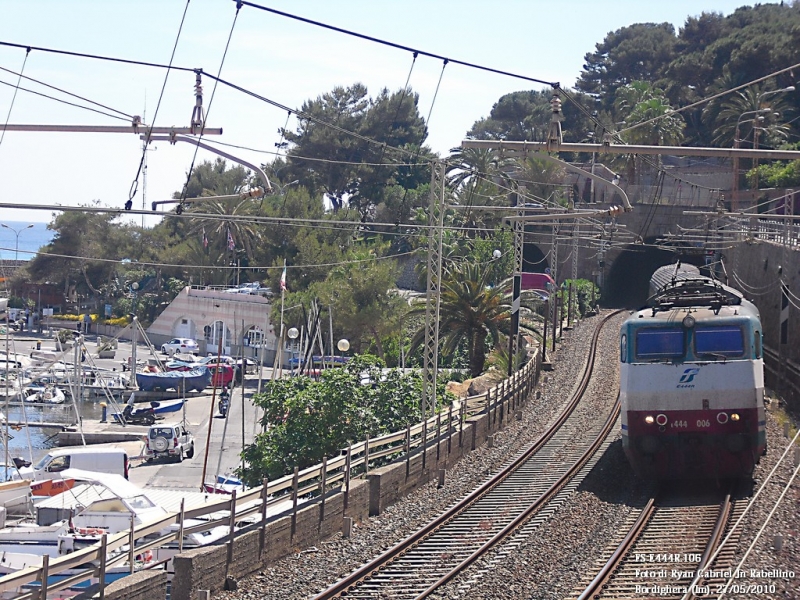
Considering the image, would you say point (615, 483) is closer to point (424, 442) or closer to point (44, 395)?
point (424, 442)

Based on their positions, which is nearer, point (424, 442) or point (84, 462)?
point (424, 442)

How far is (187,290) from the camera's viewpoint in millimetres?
80875

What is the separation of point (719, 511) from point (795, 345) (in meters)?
21.8

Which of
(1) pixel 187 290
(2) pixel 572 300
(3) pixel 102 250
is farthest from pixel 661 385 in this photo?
(3) pixel 102 250

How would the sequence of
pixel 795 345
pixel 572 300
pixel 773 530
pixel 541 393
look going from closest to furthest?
pixel 773 530 → pixel 541 393 → pixel 795 345 → pixel 572 300

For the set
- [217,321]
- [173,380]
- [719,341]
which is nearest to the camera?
[719,341]

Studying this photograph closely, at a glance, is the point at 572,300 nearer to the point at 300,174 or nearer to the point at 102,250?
the point at 300,174

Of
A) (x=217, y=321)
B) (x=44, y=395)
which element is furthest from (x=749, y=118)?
(x=44, y=395)

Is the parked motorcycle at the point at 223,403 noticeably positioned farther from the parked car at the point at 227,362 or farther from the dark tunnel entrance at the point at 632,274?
the dark tunnel entrance at the point at 632,274

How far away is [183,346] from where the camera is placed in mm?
80312

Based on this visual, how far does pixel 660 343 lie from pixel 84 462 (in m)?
28.0

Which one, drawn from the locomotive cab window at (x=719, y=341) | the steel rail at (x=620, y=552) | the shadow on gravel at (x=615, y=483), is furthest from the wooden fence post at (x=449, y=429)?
the locomotive cab window at (x=719, y=341)

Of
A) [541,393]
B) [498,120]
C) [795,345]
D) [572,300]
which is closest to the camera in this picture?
[541,393]

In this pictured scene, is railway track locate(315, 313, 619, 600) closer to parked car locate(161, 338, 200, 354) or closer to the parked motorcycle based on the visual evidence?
the parked motorcycle
